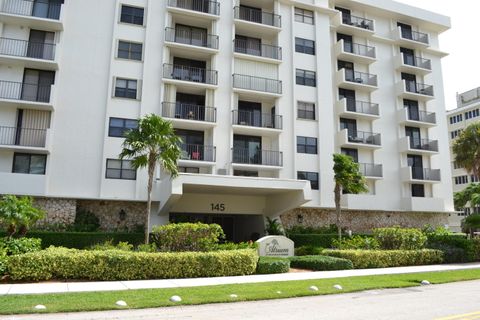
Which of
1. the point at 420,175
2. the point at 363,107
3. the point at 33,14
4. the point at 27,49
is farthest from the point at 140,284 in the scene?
the point at 420,175

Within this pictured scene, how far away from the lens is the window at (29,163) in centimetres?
2456

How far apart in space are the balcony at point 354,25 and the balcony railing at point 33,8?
2285 centimetres

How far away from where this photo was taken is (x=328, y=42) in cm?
3378

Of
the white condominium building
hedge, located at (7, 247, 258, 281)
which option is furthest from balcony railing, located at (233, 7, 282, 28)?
hedge, located at (7, 247, 258, 281)

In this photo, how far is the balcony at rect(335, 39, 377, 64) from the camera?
34.3 metres

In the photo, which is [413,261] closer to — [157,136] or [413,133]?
[157,136]

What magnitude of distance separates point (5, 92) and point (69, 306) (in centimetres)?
2053

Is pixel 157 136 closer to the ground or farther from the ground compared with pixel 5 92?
closer to the ground

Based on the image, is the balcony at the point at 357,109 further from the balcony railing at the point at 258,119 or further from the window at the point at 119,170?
the window at the point at 119,170

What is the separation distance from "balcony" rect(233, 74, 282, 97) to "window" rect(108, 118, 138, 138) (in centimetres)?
830

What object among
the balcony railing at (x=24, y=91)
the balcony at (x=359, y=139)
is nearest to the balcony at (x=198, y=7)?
the balcony railing at (x=24, y=91)

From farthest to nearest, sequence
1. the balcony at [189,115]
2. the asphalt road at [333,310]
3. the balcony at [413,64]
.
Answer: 1. the balcony at [413,64]
2. the balcony at [189,115]
3. the asphalt road at [333,310]

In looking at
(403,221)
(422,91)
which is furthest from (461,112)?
(403,221)

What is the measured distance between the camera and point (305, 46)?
33062 mm
